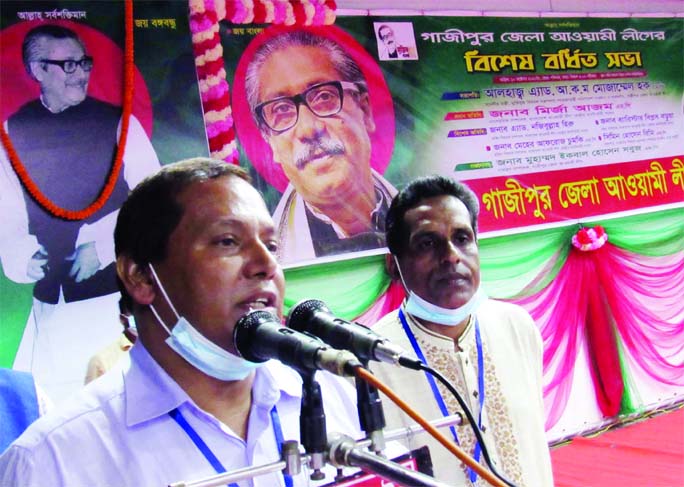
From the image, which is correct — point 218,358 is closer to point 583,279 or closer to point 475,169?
point 475,169

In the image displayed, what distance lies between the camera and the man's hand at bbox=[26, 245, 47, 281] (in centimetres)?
357

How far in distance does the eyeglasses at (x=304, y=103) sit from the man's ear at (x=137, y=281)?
113 inches

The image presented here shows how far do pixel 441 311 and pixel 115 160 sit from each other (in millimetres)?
2049

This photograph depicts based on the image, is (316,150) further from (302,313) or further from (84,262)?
(302,313)

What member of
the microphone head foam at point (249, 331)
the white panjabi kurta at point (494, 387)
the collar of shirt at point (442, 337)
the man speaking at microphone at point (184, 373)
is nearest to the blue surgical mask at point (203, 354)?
the man speaking at microphone at point (184, 373)

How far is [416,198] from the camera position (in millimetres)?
2527

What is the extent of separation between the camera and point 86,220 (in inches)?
147

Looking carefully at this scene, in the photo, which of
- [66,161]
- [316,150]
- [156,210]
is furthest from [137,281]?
[316,150]

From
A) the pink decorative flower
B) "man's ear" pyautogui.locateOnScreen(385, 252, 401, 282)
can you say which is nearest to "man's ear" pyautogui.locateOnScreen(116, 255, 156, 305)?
"man's ear" pyautogui.locateOnScreen(385, 252, 401, 282)

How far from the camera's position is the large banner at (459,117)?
14.3 ft

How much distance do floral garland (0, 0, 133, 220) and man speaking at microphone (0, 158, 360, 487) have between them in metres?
2.25

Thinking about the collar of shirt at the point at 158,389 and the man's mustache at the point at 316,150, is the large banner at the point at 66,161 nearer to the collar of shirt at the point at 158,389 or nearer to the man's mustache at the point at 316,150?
the man's mustache at the point at 316,150

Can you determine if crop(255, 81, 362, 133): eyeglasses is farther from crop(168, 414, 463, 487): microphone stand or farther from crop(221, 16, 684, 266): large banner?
crop(168, 414, 463, 487): microphone stand

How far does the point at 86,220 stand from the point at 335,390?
8.11ft
